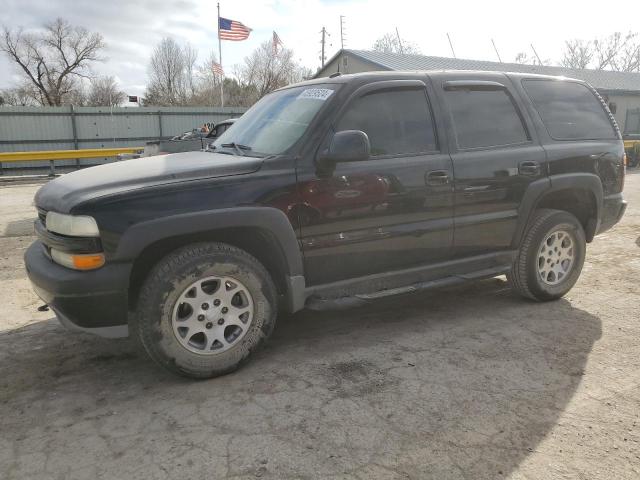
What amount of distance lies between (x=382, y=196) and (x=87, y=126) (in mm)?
20760

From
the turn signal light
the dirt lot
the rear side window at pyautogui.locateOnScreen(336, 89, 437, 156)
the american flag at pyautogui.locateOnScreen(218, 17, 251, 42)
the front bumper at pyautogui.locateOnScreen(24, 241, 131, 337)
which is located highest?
the american flag at pyautogui.locateOnScreen(218, 17, 251, 42)

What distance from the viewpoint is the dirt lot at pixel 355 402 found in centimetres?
238

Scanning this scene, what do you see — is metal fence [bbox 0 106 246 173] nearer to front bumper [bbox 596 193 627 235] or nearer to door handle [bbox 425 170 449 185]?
door handle [bbox 425 170 449 185]

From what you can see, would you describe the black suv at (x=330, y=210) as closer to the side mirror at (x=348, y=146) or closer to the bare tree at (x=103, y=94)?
the side mirror at (x=348, y=146)

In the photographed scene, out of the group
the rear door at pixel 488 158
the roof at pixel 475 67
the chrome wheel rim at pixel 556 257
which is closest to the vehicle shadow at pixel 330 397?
the chrome wheel rim at pixel 556 257

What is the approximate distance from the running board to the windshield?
1.06m

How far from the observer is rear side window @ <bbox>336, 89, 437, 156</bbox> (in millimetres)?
3539

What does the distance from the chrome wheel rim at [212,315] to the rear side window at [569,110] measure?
2.99 metres

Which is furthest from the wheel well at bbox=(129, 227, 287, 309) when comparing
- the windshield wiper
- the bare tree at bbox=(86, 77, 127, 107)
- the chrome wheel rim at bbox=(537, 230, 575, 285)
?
the bare tree at bbox=(86, 77, 127, 107)

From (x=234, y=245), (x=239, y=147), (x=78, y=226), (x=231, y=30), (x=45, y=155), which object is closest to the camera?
(x=78, y=226)

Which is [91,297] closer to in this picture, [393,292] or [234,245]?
[234,245]

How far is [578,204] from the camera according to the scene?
15.0 ft


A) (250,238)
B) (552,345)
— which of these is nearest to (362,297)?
(250,238)

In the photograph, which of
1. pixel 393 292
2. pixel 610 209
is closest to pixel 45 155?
pixel 393 292
